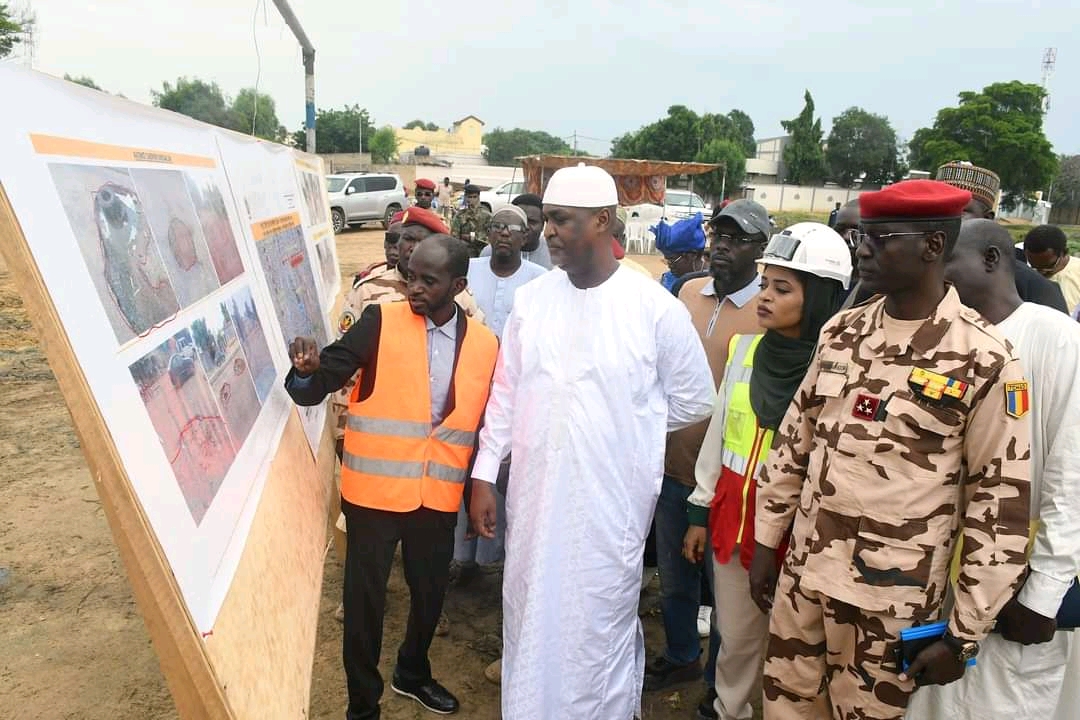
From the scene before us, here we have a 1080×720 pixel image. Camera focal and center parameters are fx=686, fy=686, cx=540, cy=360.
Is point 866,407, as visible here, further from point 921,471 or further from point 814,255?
point 814,255

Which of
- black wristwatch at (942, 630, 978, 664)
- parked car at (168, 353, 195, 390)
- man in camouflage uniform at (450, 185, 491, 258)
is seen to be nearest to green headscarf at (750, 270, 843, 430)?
black wristwatch at (942, 630, 978, 664)

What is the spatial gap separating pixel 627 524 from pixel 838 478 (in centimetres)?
85

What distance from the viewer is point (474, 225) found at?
6.85 metres

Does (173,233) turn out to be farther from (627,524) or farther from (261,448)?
(627,524)

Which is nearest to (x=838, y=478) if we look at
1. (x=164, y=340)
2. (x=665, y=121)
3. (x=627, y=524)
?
(x=627, y=524)

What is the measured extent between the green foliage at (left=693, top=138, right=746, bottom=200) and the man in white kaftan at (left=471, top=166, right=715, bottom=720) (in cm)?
4536

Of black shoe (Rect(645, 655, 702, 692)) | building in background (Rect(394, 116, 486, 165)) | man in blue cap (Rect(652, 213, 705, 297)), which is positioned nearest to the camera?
black shoe (Rect(645, 655, 702, 692))

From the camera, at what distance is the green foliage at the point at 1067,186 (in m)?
45.2

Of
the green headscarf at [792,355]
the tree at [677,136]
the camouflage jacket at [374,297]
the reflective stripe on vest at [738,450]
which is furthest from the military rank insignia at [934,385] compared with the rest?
the tree at [677,136]

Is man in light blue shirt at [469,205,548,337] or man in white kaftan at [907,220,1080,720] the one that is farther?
man in light blue shirt at [469,205,548,337]

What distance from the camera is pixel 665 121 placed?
169ft

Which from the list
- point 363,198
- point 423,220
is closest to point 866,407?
point 423,220

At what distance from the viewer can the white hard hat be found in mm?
2336

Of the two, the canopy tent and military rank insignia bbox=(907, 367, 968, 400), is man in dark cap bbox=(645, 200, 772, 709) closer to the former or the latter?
military rank insignia bbox=(907, 367, 968, 400)
